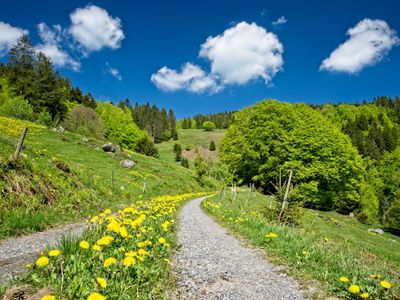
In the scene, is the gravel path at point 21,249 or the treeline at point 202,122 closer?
the gravel path at point 21,249

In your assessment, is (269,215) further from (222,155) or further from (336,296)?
(222,155)

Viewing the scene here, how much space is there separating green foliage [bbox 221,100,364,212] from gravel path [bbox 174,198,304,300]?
3207 cm

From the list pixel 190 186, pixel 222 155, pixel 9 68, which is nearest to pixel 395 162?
pixel 222 155

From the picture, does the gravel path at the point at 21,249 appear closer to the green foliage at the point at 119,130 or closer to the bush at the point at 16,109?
the bush at the point at 16,109

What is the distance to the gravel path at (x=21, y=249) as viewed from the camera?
4842 mm

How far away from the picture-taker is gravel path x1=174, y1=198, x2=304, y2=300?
4959 mm

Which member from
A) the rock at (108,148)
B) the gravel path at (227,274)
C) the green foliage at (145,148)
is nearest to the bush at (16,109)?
the rock at (108,148)

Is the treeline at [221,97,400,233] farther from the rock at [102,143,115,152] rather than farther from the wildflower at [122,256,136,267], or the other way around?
the wildflower at [122,256,136,267]

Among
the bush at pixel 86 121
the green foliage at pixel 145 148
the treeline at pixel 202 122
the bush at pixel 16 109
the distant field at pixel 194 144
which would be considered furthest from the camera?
the treeline at pixel 202 122

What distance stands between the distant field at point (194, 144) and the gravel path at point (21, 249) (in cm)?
8858

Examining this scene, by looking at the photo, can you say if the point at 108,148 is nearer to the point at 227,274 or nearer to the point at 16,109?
the point at 16,109

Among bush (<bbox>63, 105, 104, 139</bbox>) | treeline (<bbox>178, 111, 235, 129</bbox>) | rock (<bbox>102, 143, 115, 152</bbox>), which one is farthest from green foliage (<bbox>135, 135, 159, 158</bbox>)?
treeline (<bbox>178, 111, 235, 129</bbox>)

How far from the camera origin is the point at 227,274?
5.94 m

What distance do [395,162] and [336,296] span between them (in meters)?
85.9
